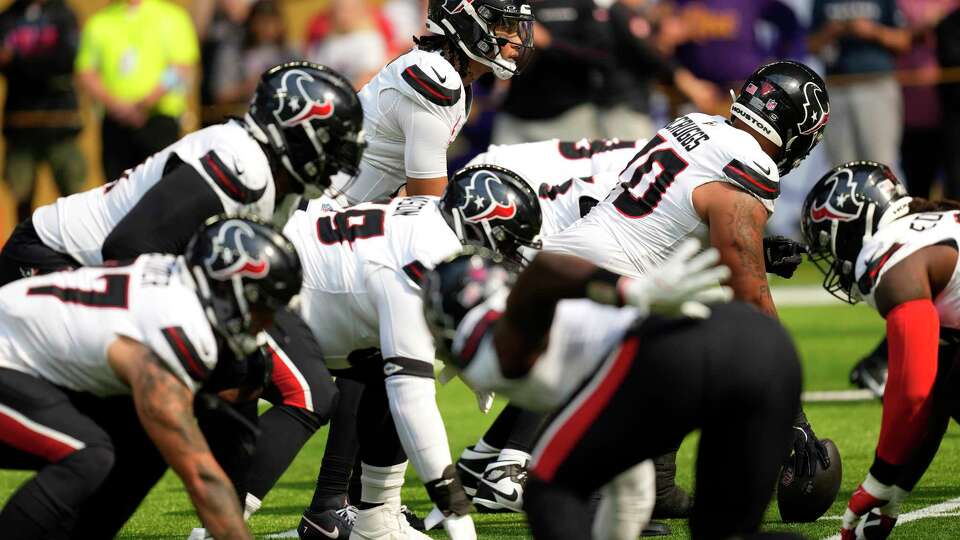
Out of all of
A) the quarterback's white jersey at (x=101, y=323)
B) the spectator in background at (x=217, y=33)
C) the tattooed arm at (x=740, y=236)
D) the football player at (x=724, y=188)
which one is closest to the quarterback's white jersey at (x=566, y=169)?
the football player at (x=724, y=188)

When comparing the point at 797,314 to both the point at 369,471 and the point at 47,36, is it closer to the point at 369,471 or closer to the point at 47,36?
the point at 47,36

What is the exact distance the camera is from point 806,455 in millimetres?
6027

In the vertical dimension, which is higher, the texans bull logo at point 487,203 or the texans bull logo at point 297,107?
the texans bull logo at point 297,107

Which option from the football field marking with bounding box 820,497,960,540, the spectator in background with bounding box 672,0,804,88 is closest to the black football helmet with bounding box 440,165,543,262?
the football field marking with bounding box 820,497,960,540

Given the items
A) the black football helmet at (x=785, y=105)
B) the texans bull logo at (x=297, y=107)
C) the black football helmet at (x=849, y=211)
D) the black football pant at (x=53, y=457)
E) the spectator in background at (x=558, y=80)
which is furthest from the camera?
the spectator in background at (x=558, y=80)

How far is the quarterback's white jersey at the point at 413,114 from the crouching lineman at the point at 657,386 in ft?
7.72

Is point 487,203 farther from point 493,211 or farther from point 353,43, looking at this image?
point 353,43

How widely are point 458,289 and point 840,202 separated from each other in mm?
2069

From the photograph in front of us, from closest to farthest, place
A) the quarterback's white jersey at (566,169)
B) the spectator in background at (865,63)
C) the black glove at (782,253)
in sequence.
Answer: the black glove at (782,253) → the quarterback's white jersey at (566,169) → the spectator in background at (865,63)

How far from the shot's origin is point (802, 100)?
19.6ft

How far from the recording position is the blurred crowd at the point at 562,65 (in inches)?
457

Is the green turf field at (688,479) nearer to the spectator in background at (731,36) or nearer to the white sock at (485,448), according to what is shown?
the white sock at (485,448)

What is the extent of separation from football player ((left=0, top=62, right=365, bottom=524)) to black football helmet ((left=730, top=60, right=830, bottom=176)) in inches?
60.2

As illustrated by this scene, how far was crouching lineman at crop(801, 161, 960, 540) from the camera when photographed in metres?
5.44
